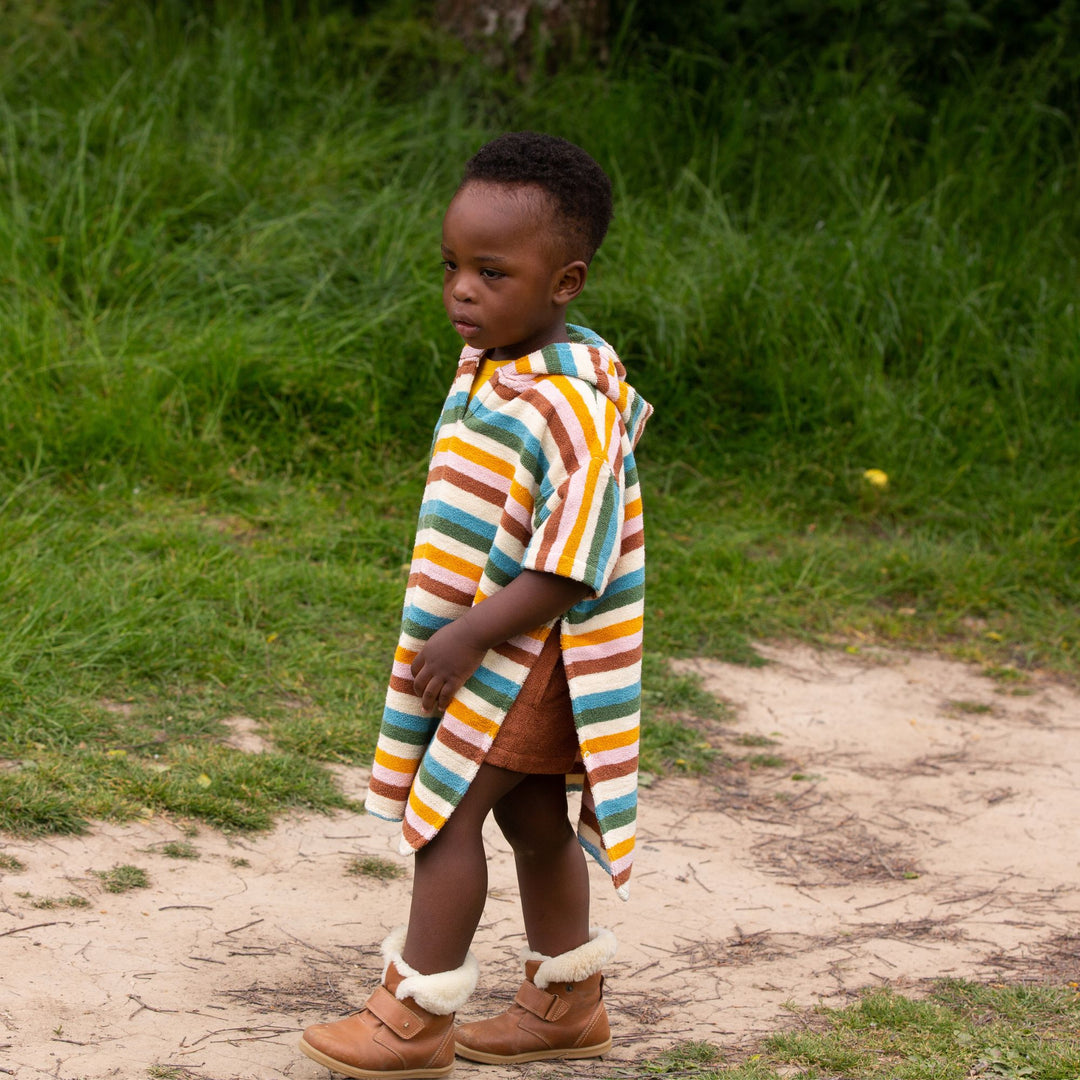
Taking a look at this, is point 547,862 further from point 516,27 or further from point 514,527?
point 516,27

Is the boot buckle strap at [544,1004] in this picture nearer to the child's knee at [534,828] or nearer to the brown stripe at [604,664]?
the child's knee at [534,828]

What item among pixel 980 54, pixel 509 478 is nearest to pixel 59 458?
pixel 509 478

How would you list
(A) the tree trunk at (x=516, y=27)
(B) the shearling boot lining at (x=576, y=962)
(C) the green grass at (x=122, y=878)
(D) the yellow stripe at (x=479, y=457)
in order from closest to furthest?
(D) the yellow stripe at (x=479, y=457)
(B) the shearling boot lining at (x=576, y=962)
(C) the green grass at (x=122, y=878)
(A) the tree trunk at (x=516, y=27)

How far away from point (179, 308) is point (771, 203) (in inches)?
113

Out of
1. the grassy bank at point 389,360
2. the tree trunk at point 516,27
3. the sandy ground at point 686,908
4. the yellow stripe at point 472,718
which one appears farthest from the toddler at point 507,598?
the tree trunk at point 516,27

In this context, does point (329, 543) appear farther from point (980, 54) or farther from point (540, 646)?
point (980, 54)

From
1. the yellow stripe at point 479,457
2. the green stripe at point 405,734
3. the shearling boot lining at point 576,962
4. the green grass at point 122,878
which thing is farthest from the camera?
the green grass at point 122,878

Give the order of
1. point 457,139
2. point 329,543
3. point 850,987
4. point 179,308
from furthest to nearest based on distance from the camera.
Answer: point 457,139
point 179,308
point 329,543
point 850,987

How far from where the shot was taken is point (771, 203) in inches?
264

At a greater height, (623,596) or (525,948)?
(623,596)

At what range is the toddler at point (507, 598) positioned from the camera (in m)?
2.08

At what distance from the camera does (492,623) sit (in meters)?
2.07

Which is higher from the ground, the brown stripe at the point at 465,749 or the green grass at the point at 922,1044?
the brown stripe at the point at 465,749

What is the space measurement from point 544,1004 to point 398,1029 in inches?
11.9
